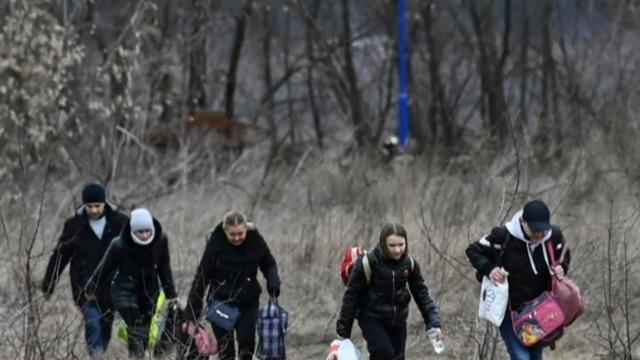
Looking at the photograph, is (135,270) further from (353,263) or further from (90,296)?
(353,263)

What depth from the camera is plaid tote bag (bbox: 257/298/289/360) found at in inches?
397

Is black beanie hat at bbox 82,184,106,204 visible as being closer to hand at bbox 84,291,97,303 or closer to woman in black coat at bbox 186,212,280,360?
hand at bbox 84,291,97,303

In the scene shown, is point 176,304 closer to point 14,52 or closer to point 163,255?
point 163,255

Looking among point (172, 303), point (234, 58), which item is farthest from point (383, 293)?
point (234, 58)

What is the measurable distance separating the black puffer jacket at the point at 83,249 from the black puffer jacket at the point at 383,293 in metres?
2.42

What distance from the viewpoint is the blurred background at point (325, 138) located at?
41.8ft

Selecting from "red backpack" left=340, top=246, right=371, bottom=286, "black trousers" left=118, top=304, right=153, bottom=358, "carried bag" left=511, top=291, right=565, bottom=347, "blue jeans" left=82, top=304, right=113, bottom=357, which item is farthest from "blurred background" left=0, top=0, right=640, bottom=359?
"red backpack" left=340, top=246, right=371, bottom=286

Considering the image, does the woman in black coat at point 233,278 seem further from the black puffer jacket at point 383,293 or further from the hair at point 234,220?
the black puffer jacket at point 383,293

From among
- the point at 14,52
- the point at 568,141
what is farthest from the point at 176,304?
the point at 568,141

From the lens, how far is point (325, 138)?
29.2 m

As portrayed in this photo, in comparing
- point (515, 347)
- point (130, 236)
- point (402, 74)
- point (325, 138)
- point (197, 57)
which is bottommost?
point (325, 138)

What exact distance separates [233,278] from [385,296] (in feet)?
4.61

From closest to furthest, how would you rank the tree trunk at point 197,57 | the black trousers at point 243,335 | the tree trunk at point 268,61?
the black trousers at point 243,335 < the tree trunk at point 197,57 < the tree trunk at point 268,61

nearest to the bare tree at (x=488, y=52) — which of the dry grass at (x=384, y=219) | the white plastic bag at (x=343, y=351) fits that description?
the dry grass at (x=384, y=219)
